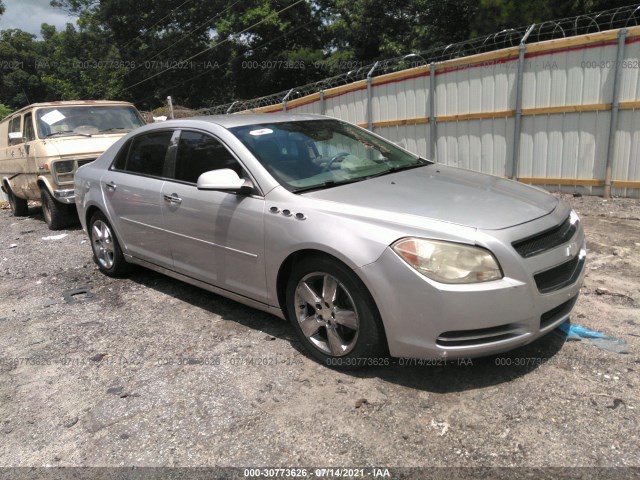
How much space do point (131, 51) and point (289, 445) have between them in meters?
48.1

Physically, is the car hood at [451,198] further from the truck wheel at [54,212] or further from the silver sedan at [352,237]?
the truck wheel at [54,212]

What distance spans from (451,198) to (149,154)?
2.96 metres

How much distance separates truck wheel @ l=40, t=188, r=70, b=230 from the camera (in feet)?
27.8

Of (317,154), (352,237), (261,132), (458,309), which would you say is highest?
(261,132)

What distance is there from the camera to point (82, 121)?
8.78 metres

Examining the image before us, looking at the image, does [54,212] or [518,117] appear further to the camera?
[54,212]

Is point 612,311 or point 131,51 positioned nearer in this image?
point 612,311

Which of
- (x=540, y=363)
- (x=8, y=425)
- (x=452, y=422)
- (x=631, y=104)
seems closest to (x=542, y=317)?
(x=540, y=363)

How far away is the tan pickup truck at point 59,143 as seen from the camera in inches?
320

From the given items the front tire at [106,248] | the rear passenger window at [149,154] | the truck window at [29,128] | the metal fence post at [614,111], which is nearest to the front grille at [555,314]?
the rear passenger window at [149,154]

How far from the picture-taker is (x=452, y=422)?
277cm

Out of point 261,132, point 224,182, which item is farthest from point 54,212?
point 224,182

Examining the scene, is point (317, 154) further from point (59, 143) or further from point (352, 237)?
point (59, 143)

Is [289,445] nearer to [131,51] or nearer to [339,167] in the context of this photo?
[339,167]
